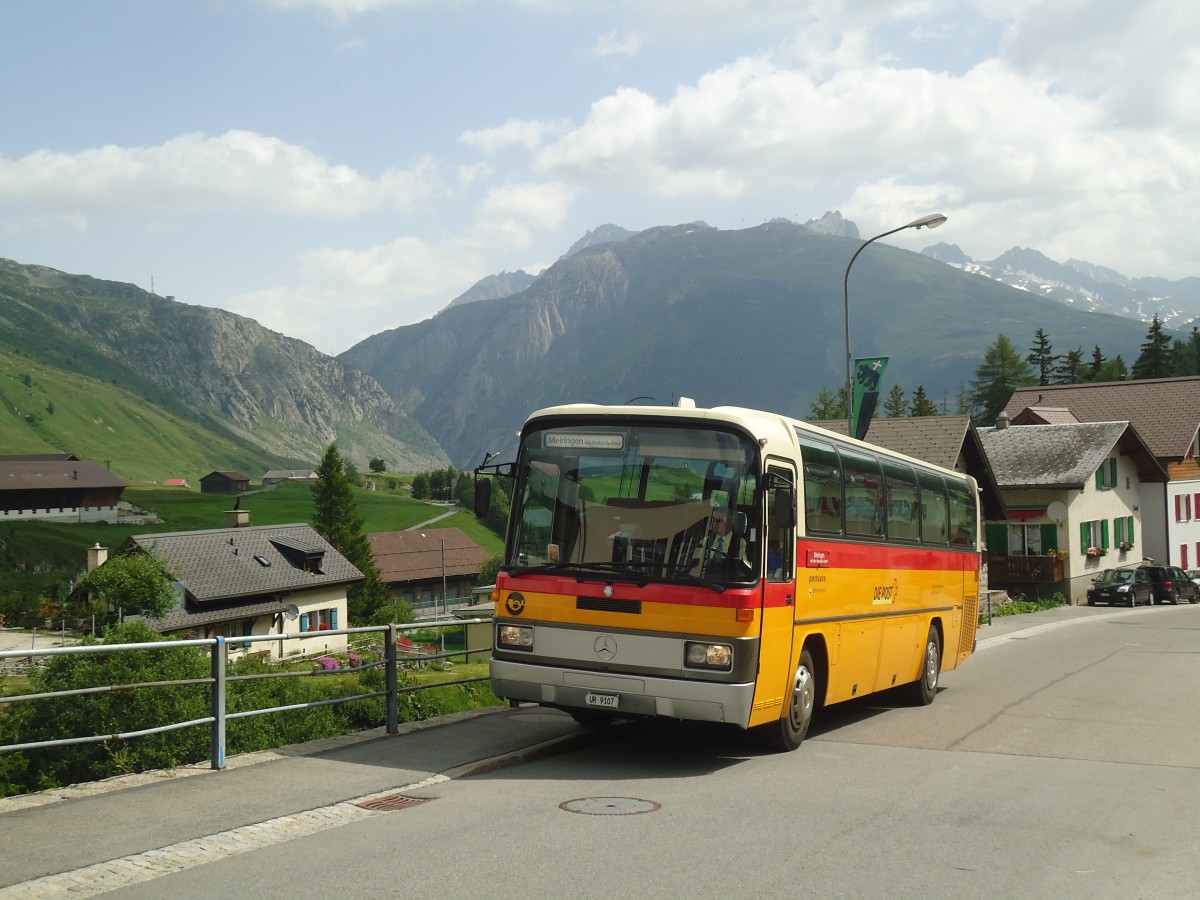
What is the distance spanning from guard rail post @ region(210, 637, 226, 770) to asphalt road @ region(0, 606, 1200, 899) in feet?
0.75

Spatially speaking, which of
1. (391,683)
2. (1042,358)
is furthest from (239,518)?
(1042,358)

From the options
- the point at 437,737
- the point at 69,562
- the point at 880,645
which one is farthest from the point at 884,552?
the point at 69,562

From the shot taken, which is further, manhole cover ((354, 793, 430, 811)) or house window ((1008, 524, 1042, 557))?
house window ((1008, 524, 1042, 557))

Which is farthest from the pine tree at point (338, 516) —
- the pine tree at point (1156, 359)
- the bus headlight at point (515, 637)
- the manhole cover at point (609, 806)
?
the manhole cover at point (609, 806)

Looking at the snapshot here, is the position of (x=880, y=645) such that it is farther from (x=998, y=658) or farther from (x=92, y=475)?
(x=92, y=475)

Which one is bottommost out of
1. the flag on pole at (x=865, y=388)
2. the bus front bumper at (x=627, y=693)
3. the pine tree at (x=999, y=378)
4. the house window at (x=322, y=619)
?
the house window at (x=322, y=619)

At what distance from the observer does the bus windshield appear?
396 inches

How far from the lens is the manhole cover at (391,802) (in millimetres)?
8383

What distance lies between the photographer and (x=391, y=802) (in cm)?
855

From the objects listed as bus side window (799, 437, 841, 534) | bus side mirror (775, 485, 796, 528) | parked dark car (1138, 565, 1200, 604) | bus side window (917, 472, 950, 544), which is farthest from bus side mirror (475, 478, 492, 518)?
Result: parked dark car (1138, 565, 1200, 604)

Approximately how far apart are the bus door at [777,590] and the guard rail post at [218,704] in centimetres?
443

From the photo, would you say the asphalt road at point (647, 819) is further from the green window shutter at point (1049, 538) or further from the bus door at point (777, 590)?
the green window shutter at point (1049, 538)

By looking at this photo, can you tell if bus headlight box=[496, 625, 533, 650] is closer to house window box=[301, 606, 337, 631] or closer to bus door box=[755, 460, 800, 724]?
bus door box=[755, 460, 800, 724]

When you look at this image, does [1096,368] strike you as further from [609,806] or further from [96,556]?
[609,806]
